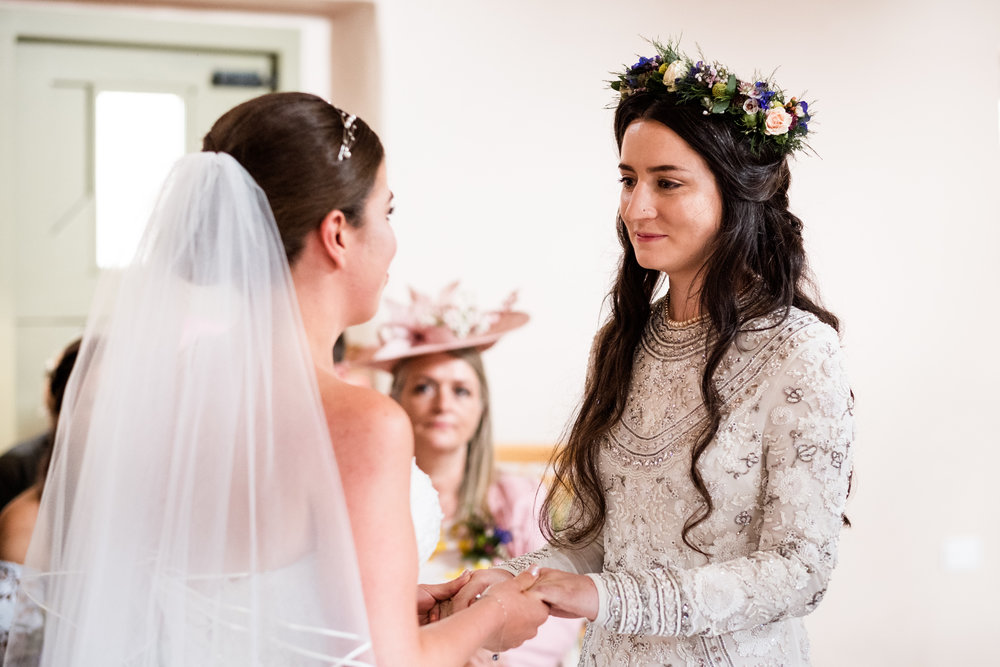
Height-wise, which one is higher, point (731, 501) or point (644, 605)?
point (731, 501)

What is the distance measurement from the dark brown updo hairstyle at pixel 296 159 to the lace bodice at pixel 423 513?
1.69ft

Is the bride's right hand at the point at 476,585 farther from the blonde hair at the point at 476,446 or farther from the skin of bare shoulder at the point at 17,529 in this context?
the blonde hair at the point at 476,446

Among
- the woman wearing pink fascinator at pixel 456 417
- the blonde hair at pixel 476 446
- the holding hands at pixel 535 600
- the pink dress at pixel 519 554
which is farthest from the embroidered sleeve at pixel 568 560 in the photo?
the blonde hair at pixel 476 446

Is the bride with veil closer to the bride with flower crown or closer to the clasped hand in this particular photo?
the clasped hand

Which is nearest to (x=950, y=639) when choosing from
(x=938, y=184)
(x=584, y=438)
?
(x=938, y=184)

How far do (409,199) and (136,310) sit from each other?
2.80m

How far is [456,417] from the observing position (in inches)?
146

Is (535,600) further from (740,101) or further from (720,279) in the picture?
(740,101)

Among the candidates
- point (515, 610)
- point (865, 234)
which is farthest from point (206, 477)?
point (865, 234)

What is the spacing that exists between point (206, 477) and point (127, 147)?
3186 millimetres

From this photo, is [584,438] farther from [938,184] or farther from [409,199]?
[938,184]

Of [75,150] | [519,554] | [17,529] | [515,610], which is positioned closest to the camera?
[515,610]

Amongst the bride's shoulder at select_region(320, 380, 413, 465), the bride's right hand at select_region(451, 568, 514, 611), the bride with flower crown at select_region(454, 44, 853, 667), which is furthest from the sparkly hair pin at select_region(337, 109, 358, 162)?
the bride's right hand at select_region(451, 568, 514, 611)

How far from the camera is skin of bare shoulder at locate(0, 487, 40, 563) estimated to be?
2.92 m
